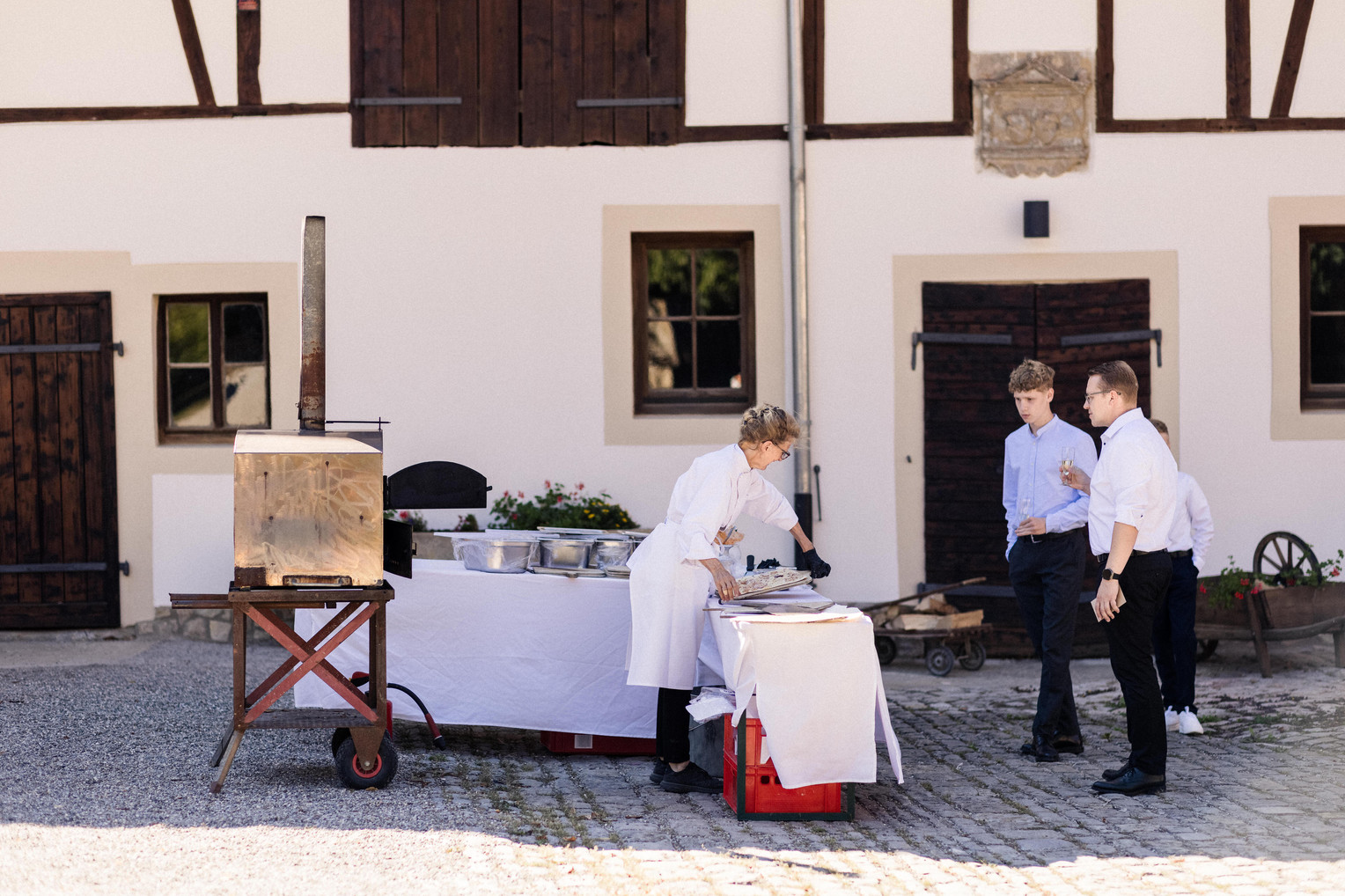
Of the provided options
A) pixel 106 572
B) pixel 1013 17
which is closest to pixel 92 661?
pixel 106 572

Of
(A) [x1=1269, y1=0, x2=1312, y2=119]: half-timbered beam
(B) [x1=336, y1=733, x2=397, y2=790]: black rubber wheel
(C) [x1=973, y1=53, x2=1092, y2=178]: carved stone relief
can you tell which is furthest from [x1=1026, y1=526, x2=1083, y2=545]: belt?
(A) [x1=1269, y1=0, x2=1312, y2=119]: half-timbered beam

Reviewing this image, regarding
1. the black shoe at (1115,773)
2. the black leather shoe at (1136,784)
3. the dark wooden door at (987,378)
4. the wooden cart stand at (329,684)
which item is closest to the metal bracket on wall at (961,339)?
the dark wooden door at (987,378)

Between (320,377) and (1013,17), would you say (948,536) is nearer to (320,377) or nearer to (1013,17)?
(1013,17)

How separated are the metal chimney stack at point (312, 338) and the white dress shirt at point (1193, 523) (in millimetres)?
3739

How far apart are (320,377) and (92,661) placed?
360 centimetres

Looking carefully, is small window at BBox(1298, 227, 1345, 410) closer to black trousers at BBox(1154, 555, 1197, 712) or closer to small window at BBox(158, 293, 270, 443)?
black trousers at BBox(1154, 555, 1197, 712)

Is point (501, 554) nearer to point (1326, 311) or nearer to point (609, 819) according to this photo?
point (609, 819)

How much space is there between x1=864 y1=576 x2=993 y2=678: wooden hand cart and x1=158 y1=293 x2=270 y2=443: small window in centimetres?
409

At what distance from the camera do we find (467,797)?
4.80 metres

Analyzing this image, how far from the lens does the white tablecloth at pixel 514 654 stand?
18.1ft

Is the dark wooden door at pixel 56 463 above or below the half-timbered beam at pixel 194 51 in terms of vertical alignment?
below

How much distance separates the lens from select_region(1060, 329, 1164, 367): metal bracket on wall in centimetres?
825

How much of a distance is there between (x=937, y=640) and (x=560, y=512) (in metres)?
2.34

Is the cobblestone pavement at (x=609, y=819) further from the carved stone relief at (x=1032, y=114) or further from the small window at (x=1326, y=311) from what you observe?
the carved stone relief at (x=1032, y=114)
